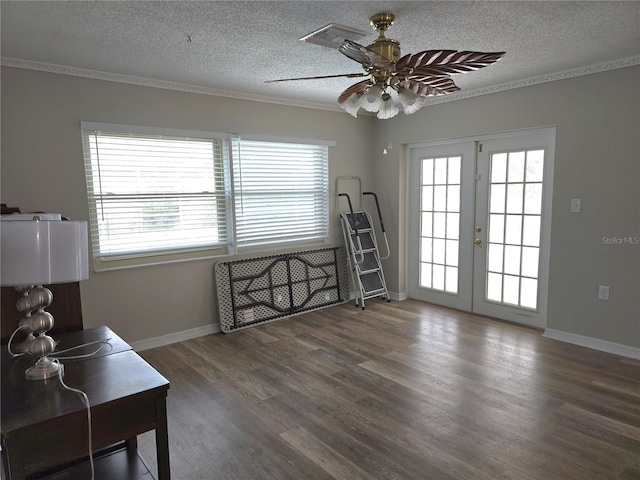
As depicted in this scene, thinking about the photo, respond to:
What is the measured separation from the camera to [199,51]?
295cm

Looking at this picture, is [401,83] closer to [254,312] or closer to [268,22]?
[268,22]

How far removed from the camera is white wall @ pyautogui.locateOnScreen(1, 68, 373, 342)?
10.4 ft

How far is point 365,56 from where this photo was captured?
213 cm

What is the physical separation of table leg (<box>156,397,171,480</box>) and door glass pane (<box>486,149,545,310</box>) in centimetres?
382

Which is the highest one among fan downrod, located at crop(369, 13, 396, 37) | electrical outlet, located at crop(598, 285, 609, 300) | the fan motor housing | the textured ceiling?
the textured ceiling

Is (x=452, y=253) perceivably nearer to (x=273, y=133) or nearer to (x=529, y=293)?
(x=529, y=293)

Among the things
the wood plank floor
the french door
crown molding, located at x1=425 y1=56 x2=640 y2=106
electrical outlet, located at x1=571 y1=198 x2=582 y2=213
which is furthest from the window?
electrical outlet, located at x1=571 y1=198 x2=582 y2=213

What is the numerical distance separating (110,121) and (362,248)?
312 cm

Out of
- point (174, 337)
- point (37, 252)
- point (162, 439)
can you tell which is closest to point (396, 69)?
point (37, 252)

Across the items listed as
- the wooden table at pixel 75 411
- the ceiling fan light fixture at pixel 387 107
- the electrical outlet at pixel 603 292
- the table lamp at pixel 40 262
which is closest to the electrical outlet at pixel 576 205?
the electrical outlet at pixel 603 292

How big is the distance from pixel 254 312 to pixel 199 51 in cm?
261

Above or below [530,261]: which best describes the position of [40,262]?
above

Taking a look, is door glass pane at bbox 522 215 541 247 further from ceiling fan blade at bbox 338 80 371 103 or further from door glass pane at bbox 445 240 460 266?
ceiling fan blade at bbox 338 80 371 103

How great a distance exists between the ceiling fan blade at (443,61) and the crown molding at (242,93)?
1.92m
